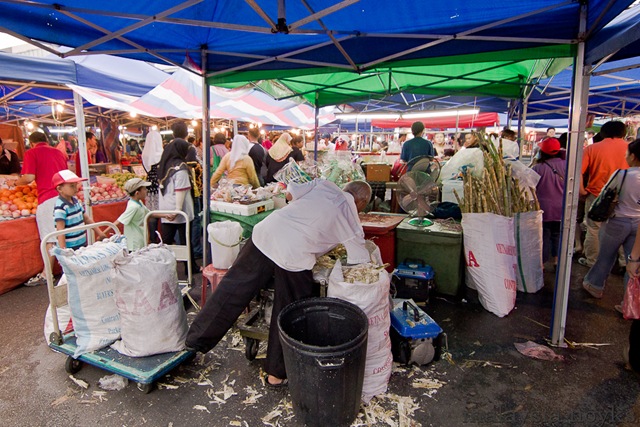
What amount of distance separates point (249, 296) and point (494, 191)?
315cm

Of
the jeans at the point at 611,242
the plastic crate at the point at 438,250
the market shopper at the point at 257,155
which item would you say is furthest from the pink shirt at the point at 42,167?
the jeans at the point at 611,242

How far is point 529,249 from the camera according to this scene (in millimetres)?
4480

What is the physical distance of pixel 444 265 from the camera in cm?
451

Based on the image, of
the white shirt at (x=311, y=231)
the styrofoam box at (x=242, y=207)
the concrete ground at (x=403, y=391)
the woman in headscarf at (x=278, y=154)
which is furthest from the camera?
the woman in headscarf at (x=278, y=154)

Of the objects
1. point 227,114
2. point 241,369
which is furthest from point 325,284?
point 227,114

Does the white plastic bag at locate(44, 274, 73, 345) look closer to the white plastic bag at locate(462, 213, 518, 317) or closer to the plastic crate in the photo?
the plastic crate

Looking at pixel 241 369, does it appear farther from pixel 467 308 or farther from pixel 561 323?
pixel 561 323

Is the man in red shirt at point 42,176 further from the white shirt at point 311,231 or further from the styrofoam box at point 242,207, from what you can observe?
the white shirt at point 311,231

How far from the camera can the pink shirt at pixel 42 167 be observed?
4981 millimetres

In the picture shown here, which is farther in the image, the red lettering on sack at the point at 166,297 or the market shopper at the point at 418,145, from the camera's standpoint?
the market shopper at the point at 418,145

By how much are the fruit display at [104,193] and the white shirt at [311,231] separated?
477 cm

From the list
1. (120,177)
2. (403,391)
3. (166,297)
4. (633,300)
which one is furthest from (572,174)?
(120,177)

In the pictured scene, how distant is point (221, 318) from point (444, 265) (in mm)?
2936

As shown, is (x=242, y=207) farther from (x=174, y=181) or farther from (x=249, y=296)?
(x=249, y=296)
